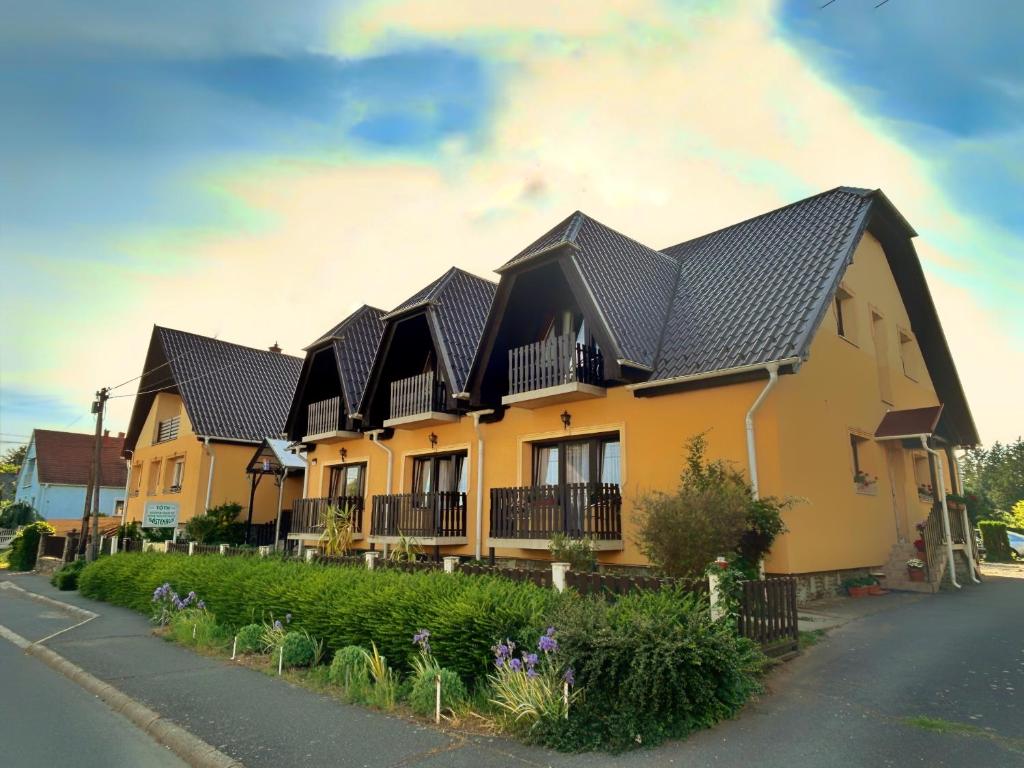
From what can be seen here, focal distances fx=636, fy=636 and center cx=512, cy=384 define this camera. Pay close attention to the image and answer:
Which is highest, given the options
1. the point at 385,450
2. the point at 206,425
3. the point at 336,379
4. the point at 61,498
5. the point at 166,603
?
the point at 336,379

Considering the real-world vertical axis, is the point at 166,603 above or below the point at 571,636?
below

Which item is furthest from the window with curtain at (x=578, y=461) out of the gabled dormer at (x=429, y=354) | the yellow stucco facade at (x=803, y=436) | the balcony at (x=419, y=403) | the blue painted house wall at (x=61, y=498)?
the blue painted house wall at (x=61, y=498)

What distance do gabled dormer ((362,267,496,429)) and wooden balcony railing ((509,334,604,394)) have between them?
1.65m

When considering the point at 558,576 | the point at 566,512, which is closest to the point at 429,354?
the point at 566,512

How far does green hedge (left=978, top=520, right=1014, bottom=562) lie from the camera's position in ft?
73.4

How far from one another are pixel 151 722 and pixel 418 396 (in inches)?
416

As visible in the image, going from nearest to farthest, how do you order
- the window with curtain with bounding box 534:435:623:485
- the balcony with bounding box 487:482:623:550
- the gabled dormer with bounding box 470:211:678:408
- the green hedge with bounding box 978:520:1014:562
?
1. the balcony with bounding box 487:482:623:550
2. the gabled dormer with bounding box 470:211:678:408
3. the window with curtain with bounding box 534:435:623:485
4. the green hedge with bounding box 978:520:1014:562

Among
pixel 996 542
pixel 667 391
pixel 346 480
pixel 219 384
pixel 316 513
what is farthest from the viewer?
pixel 219 384

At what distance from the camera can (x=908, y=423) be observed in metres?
13.8

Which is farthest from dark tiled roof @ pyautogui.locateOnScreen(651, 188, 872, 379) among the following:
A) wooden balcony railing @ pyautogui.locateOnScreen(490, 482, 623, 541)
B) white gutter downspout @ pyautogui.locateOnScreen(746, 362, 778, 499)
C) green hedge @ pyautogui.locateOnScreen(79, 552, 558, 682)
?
green hedge @ pyautogui.locateOnScreen(79, 552, 558, 682)

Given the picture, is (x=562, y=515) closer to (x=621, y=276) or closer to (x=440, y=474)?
(x=621, y=276)

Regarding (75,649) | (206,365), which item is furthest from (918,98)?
(206,365)

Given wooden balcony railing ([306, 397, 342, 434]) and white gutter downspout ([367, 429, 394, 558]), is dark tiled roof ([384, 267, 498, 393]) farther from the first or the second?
wooden balcony railing ([306, 397, 342, 434])

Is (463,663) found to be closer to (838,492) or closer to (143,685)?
(143,685)
